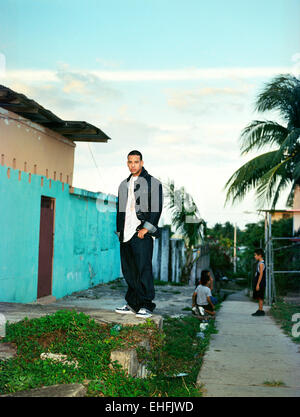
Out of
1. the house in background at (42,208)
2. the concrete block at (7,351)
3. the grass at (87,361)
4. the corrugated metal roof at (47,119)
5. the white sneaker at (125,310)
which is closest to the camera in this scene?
the grass at (87,361)

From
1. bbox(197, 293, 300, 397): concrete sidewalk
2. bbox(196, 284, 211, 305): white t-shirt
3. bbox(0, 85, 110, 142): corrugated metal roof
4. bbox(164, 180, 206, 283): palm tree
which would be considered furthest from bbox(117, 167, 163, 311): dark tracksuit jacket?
bbox(164, 180, 206, 283): palm tree

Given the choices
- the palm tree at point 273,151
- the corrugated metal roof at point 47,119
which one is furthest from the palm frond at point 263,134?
the corrugated metal roof at point 47,119

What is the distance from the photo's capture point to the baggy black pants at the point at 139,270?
5.58 m

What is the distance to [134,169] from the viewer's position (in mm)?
5602

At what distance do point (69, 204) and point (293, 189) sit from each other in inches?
344

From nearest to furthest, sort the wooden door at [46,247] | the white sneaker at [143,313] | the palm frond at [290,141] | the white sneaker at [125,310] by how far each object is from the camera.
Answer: the white sneaker at [143,313] < the white sneaker at [125,310] < the wooden door at [46,247] < the palm frond at [290,141]

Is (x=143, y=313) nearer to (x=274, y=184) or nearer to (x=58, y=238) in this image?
(x=58, y=238)

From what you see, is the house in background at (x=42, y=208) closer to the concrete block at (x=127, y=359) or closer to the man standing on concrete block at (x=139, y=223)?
the man standing on concrete block at (x=139, y=223)

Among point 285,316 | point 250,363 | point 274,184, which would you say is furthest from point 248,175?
point 250,363

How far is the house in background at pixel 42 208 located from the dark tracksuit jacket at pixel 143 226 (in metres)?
3.39

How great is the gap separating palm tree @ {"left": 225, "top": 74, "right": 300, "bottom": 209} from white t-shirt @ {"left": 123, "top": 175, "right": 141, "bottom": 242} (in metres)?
11.0
